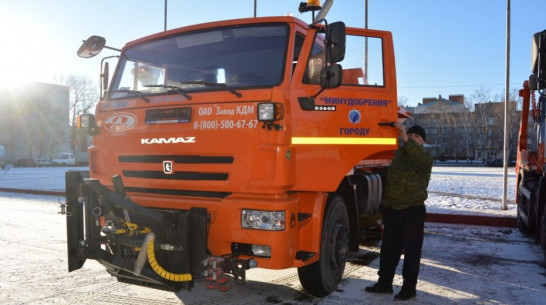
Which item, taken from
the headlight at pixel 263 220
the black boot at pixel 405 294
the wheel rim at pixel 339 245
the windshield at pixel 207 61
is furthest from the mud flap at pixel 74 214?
the black boot at pixel 405 294

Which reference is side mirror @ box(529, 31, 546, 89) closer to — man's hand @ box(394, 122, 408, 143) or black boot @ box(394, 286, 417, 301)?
man's hand @ box(394, 122, 408, 143)

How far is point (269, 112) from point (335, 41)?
0.86 meters

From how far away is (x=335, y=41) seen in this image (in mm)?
3922

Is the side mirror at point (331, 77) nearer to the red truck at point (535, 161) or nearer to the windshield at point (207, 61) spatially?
the windshield at point (207, 61)

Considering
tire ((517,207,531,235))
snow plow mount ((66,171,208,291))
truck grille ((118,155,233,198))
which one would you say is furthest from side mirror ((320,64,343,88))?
tire ((517,207,531,235))

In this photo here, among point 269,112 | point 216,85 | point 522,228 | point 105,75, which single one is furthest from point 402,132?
point 522,228

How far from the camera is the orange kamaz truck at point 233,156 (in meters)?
3.78

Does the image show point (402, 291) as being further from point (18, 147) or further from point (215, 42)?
point (18, 147)

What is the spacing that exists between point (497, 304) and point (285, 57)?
10.3ft

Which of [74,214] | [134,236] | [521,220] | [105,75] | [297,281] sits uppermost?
[105,75]

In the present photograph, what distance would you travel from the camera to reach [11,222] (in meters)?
9.03

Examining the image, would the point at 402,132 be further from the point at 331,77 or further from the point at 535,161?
the point at 535,161

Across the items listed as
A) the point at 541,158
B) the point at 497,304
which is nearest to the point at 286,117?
the point at 497,304

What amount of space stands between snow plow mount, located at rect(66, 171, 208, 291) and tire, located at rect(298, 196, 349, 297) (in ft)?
3.69
